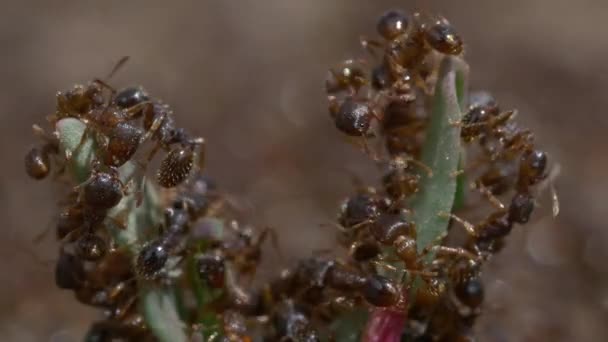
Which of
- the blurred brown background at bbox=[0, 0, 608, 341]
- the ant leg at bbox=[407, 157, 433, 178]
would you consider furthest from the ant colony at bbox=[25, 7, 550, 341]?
the blurred brown background at bbox=[0, 0, 608, 341]

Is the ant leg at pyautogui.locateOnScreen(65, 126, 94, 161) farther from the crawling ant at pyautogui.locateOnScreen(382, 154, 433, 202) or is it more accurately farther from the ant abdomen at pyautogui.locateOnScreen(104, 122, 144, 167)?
the crawling ant at pyautogui.locateOnScreen(382, 154, 433, 202)

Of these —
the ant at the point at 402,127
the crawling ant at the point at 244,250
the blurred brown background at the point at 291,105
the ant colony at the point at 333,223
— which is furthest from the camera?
the blurred brown background at the point at 291,105

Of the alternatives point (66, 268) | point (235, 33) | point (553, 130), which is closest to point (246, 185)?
point (553, 130)

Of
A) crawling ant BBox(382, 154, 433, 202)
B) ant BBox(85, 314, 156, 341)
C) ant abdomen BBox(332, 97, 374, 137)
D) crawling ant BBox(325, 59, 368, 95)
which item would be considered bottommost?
ant BBox(85, 314, 156, 341)

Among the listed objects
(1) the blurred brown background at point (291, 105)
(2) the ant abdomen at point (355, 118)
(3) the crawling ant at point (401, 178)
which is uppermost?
(1) the blurred brown background at point (291, 105)

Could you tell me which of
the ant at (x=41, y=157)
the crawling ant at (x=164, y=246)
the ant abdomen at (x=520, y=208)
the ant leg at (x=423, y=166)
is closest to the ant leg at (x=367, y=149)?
the ant leg at (x=423, y=166)

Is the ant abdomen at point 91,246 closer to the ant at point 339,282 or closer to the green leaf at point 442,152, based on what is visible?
the ant at point 339,282
